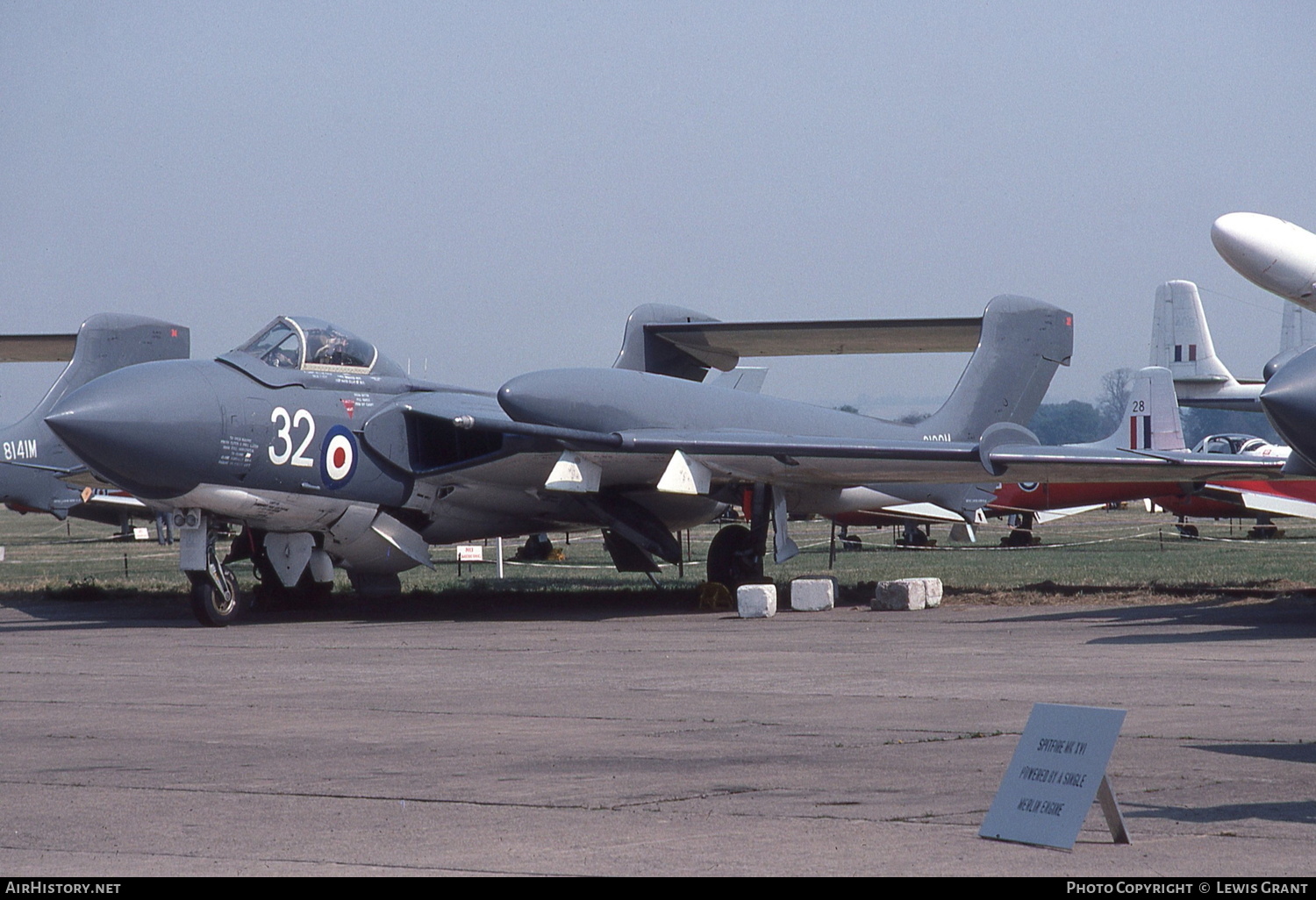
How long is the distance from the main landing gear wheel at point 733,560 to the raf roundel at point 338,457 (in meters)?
4.95

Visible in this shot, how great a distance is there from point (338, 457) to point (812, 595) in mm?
5595

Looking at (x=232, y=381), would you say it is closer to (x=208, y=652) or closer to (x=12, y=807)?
(x=208, y=652)

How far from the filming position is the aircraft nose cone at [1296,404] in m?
10.7

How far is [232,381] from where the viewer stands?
15172 millimetres

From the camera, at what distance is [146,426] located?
14.1m

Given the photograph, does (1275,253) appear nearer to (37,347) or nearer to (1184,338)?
(37,347)

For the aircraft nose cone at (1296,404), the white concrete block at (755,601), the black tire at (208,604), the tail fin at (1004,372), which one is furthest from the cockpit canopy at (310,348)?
the aircraft nose cone at (1296,404)

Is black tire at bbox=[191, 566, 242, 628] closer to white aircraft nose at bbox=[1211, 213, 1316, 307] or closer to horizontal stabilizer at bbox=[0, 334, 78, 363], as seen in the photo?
horizontal stabilizer at bbox=[0, 334, 78, 363]

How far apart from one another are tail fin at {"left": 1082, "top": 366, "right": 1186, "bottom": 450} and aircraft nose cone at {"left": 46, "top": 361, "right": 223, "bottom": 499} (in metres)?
27.2

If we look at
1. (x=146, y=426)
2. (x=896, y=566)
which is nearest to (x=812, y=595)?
(x=146, y=426)

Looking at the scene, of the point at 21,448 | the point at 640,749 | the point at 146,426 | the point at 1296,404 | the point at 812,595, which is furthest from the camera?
the point at 21,448

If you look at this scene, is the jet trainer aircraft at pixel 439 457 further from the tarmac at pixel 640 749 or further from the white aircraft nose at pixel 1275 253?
the white aircraft nose at pixel 1275 253

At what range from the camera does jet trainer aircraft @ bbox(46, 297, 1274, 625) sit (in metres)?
14.6

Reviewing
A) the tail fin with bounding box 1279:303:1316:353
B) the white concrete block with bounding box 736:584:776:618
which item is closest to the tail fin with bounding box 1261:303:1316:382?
the tail fin with bounding box 1279:303:1316:353
